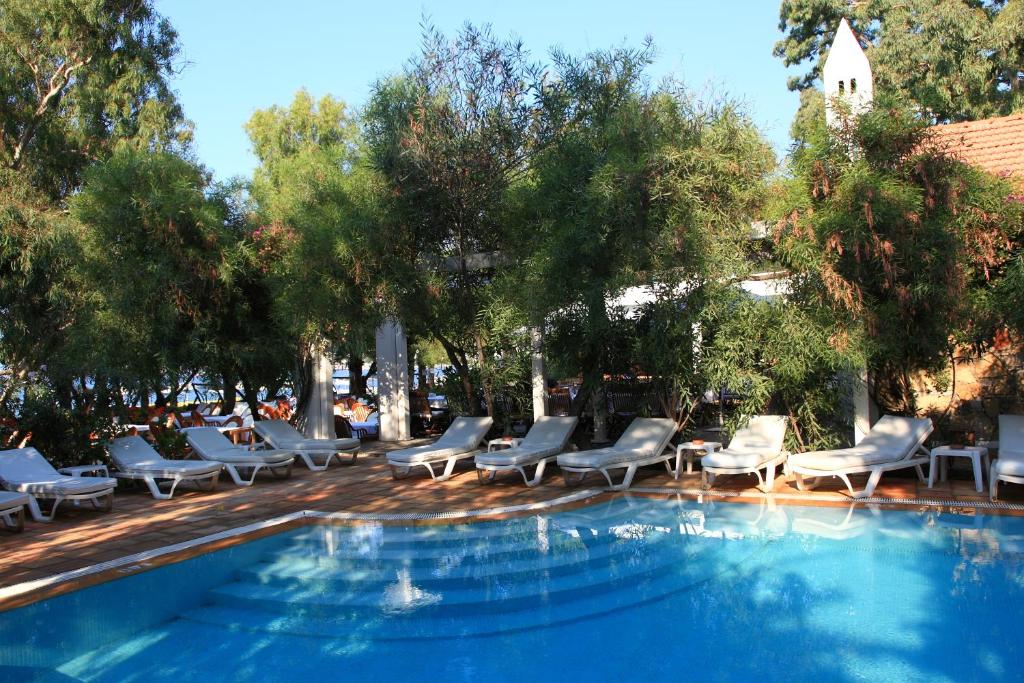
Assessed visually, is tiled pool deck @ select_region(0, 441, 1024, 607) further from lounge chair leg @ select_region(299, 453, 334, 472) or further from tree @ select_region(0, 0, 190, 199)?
tree @ select_region(0, 0, 190, 199)

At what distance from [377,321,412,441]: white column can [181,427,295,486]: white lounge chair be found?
389cm

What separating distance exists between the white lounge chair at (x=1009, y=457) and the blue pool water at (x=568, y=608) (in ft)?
1.58

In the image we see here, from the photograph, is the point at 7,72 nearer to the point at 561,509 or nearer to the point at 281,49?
the point at 281,49

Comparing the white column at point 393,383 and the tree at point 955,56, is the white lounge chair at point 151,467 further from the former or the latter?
the tree at point 955,56

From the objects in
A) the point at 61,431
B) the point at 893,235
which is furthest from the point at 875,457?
the point at 61,431

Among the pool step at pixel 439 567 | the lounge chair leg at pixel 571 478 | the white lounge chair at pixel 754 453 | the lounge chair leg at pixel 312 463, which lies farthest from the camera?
the lounge chair leg at pixel 312 463

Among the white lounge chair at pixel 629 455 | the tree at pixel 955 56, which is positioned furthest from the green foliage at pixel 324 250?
the tree at pixel 955 56

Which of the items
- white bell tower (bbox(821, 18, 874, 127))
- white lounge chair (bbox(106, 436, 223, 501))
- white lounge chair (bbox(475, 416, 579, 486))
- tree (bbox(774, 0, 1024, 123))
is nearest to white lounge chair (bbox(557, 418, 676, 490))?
white lounge chair (bbox(475, 416, 579, 486))

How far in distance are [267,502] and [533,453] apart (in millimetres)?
3140

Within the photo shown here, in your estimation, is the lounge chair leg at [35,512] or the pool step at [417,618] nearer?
the pool step at [417,618]

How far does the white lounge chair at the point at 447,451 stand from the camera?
1091 centimetres

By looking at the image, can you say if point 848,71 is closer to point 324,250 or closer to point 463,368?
point 463,368

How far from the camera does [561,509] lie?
901cm

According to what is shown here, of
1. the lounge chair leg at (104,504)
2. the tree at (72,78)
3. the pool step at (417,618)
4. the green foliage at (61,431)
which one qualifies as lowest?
the pool step at (417,618)
